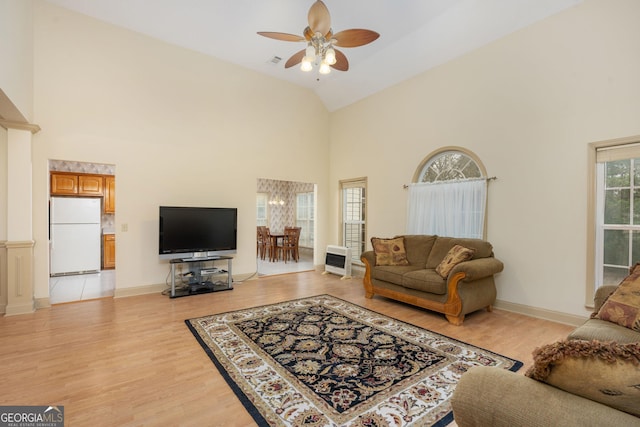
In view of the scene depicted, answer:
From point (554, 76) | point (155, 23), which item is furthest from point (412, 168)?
point (155, 23)

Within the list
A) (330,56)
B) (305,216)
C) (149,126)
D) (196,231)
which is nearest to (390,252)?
(330,56)

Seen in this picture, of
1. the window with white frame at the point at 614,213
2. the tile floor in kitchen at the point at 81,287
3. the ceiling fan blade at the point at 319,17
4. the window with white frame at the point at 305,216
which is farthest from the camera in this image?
the window with white frame at the point at 305,216

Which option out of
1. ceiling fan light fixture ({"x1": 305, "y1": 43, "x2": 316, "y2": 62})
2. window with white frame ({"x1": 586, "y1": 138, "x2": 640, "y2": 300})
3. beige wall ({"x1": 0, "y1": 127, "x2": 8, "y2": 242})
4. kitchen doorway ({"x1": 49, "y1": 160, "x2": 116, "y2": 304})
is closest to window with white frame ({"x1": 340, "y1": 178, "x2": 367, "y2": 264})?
ceiling fan light fixture ({"x1": 305, "y1": 43, "x2": 316, "y2": 62})

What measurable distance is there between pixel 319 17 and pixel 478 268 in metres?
3.25

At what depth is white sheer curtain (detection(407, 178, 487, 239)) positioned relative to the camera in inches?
173

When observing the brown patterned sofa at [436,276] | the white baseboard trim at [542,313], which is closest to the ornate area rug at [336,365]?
the brown patterned sofa at [436,276]

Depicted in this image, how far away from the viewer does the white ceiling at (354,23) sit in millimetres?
3871

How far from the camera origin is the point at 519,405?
1.01 metres

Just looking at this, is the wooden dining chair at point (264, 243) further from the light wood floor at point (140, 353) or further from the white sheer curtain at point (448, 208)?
the white sheer curtain at point (448, 208)

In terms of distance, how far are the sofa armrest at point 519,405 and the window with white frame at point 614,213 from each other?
11.0 feet

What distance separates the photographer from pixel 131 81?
4.71 meters

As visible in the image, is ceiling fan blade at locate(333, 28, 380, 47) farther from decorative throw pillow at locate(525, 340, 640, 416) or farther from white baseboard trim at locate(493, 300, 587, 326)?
white baseboard trim at locate(493, 300, 587, 326)

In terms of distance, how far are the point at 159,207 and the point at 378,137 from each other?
4.17 metres

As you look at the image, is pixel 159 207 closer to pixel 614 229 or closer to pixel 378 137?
pixel 378 137
